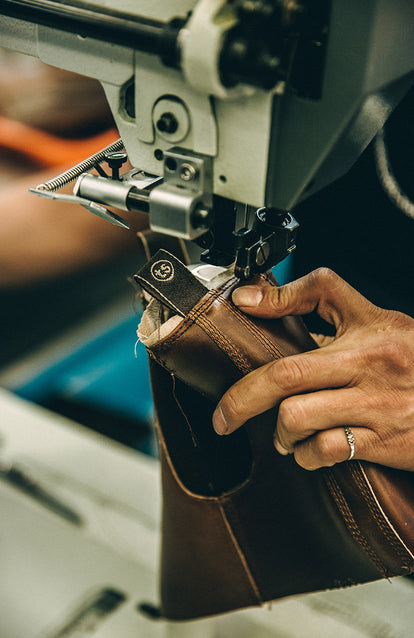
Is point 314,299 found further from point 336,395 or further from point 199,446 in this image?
point 199,446

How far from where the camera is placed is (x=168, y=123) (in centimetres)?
50

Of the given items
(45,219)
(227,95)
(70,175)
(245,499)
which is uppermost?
(227,95)

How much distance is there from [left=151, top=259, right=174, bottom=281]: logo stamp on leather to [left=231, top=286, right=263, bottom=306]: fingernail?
7 centimetres

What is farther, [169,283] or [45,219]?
[45,219]

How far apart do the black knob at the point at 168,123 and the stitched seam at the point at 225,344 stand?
18cm

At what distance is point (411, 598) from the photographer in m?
0.89

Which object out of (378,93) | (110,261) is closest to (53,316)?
(110,261)

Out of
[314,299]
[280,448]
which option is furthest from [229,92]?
[280,448]

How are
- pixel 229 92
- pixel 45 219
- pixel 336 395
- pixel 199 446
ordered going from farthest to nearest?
pixel 45 219, pixel 199 446, pixel 336 395, pixel 229 92

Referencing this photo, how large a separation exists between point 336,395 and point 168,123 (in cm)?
30

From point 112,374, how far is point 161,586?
2.47 feet

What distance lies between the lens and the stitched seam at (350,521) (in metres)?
0.62

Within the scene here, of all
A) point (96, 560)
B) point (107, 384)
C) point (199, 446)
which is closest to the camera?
point (199, 446)

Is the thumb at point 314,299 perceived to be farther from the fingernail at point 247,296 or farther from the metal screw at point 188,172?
the metal screw at point 188,172
